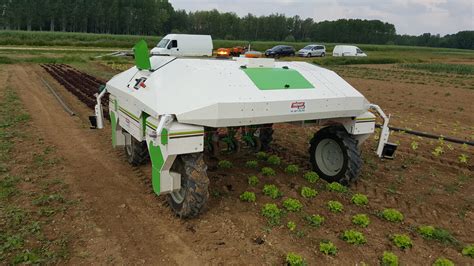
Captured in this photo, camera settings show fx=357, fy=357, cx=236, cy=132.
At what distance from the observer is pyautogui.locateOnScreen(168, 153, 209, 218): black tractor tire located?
3.67 metres

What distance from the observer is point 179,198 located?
398cm

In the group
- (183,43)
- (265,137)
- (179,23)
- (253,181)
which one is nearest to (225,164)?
(253,181)

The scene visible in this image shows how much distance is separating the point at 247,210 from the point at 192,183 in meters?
0.89

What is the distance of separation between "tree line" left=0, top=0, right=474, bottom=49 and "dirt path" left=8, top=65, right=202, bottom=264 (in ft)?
259

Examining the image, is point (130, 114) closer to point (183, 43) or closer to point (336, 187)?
point (336, 187)

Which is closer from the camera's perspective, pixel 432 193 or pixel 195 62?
pixel 195 62

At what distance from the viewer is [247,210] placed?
13.8 feet

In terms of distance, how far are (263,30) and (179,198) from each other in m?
98.6

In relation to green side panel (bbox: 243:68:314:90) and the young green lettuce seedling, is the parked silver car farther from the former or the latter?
the young green lettuce seedling

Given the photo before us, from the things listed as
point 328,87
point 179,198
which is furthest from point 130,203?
point 328,87

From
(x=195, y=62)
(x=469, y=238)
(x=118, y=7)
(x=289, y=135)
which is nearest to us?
(x=469, y=238)

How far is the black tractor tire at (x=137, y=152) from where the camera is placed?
214 inches

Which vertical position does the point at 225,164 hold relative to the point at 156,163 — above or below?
below

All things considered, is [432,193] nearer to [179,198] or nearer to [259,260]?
[259,260]
